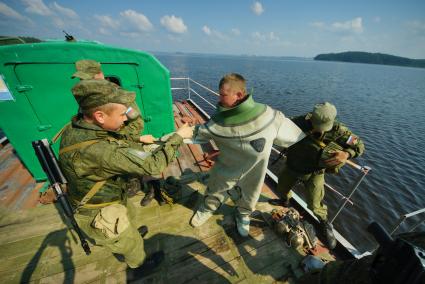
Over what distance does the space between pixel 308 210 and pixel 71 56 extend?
6075 millimetres

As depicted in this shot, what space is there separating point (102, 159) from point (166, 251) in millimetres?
2090

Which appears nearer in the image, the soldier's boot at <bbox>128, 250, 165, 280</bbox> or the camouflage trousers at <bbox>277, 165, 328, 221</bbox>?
the soldier's boot at <bbox>128, 250, 165, 280</bbox>

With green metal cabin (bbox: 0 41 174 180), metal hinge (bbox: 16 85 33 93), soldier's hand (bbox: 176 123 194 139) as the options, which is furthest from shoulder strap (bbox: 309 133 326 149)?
metal hinge (bbox: 16 85 33 93)

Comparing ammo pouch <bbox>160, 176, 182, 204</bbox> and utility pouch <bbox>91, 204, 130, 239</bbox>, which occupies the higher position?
utility pouch <bbox>91, 204, 130, 239</bbox>

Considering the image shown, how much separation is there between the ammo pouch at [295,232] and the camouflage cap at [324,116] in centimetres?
170

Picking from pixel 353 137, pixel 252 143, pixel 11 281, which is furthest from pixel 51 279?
pixel 353 137

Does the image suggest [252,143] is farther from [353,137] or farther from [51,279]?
[51,279]

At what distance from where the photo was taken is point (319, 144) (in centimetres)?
313

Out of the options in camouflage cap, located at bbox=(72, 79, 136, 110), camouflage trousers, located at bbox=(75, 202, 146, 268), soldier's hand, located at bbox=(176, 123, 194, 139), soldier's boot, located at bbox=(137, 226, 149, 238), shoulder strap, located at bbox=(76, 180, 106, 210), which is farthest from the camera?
soldier's boot, located at bbox=(137, 226, 149, 238)

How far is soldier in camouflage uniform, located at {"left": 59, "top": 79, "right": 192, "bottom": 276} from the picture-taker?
6.11 feet

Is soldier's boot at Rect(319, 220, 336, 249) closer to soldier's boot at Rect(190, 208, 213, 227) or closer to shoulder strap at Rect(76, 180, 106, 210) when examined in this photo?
soldier's boot at Rect(190, 208, 213, 227)

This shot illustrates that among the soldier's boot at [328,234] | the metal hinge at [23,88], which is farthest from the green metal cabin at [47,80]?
the soldier's boot at [328,234]

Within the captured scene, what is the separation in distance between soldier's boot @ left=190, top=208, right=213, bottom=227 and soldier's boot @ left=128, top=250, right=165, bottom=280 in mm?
735

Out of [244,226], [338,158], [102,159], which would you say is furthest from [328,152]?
[102,159]
